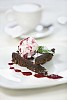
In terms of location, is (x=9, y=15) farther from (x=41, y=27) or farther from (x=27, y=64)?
(x=27, y=64)

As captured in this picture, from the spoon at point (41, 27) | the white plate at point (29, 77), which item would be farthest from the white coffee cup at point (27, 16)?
the white plate at point (29, 77)

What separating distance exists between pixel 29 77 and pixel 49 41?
0.88ft

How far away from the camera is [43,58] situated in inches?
27.1

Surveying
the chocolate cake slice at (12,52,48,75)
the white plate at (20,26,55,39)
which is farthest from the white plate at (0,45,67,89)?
the white plate at (20,26,55,39)

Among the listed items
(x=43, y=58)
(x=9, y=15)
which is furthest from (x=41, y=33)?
(x=43, y=58)

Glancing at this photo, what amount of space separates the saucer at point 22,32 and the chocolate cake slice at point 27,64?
194mm

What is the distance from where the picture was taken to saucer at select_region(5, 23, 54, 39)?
0.91m

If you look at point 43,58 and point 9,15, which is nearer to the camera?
point 43,58

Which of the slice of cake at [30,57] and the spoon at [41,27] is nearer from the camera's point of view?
the slice of cake at [30,57]

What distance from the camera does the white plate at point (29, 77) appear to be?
606 millimetres

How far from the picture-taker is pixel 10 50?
0.79 metres

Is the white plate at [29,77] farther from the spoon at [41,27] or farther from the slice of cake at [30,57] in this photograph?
the spoon at [41,27]

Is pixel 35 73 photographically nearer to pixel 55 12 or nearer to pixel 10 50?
pixel 10 50

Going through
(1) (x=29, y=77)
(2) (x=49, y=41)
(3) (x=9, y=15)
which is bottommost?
(1) (x=29, y=77)
